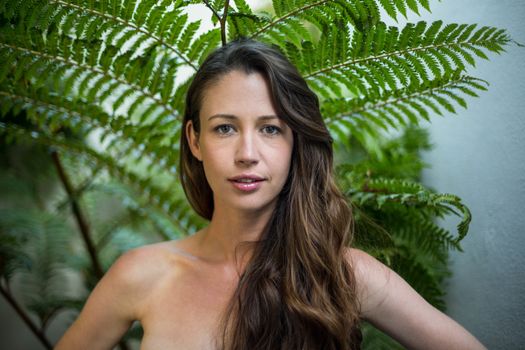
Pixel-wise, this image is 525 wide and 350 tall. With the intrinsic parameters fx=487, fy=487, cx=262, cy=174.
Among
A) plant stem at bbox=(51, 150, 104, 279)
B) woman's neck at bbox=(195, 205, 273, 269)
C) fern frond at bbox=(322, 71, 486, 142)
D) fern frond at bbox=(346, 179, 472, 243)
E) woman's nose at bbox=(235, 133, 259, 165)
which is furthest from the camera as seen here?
plant stem at bbox=(51, 150, 104, 279)

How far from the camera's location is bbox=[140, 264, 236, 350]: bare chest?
1336mm

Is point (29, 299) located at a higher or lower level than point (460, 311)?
lower

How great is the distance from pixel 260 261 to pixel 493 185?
0.79m

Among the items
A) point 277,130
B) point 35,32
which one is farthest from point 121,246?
point 277,130

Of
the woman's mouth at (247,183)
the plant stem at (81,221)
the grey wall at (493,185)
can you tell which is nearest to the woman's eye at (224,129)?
the woman's mouth at (247,183)

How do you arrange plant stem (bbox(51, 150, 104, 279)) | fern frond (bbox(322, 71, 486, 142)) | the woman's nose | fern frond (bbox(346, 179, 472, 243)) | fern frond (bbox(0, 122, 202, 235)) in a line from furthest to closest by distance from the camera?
plant stem (bbox(51, 150, 104, 279)) → fern frond (bbox(0, 122, 202, 235)) → fern frond (bbox(322, 71, 486, 142)) → fern frond (bbox(346, 179, 472, 243)) → the woman's nose

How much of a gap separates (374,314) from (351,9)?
3.03 feet

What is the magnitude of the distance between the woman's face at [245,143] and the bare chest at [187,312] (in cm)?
26

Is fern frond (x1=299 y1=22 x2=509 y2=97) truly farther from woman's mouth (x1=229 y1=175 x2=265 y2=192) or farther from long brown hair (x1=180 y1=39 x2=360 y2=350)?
woman's mouth (x1=229 y1=175 x2=265 y2=192)

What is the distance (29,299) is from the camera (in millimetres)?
2531

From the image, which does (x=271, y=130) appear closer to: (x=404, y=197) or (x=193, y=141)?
(x=193, y=141)

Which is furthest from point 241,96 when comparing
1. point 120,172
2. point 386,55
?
point 120,172

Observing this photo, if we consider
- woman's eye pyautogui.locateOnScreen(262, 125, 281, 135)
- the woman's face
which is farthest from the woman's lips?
woman's eye pyautogui.locateOnScreen(262, 125, 281, 135)

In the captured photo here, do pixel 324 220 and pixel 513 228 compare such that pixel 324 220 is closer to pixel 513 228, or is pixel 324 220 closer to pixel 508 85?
pixel 513 228
